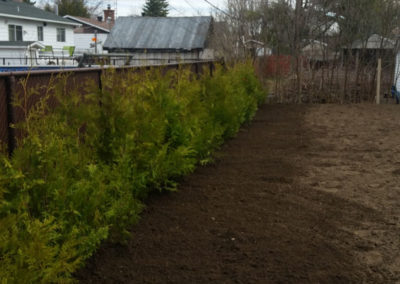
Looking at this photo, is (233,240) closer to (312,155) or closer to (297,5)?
(312,155)

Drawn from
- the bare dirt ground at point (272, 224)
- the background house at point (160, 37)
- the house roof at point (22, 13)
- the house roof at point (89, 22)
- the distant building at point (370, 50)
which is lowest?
the bare dirt ground at point (272, 224)

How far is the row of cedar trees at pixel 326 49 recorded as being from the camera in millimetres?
14258

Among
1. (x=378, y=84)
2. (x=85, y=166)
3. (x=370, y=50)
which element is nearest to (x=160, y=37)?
(x=370, y=50)

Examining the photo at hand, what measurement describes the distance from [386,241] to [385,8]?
12.2 metres

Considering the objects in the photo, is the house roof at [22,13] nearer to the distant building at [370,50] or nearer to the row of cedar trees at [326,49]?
the row of cedar trees at [326,49]

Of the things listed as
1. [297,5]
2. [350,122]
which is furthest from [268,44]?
[350,122]

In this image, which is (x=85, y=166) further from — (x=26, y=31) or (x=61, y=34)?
(x=61, y=34)

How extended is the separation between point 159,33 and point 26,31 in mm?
8860

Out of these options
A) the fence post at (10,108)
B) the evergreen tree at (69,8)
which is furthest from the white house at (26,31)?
the fence post at (10,108)

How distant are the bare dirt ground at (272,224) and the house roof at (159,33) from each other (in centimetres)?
A: 2621

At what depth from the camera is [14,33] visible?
30.7 m

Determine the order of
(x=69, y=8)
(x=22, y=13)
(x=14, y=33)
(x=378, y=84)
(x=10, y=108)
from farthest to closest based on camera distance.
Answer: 1. (x=69, y=8)
2. (x=14, y=33)
3. (x=22, y=13)
4. (x=378, y=84)
5. (x=10, y=108)

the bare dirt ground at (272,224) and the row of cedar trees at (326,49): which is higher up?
the row of cedar trees at (326,49)

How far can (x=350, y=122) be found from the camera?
10.3m
